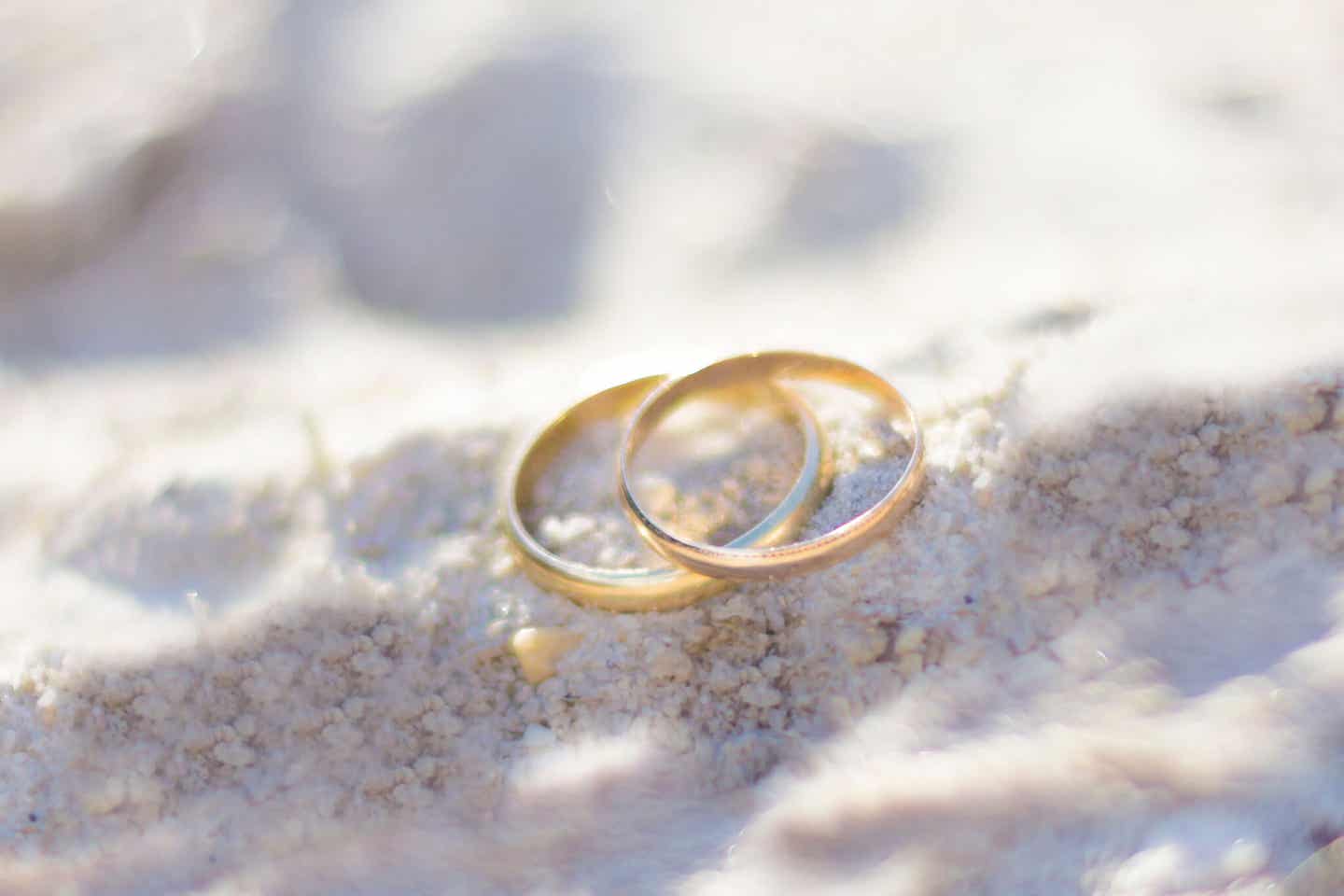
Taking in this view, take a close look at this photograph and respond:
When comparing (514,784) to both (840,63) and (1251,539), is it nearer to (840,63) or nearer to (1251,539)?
(1251,539)

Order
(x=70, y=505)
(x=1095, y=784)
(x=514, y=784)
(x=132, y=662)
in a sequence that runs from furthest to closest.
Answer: (x=70, y=505), (x=132, y=662), (x=514, y=784), (x=1095, y=784)

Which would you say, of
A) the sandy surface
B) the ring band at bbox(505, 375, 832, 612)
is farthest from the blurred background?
the ring band at bbox(505, 375, 832, 612)

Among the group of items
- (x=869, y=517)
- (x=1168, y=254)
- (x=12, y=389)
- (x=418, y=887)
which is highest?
(x=1168, y=254)

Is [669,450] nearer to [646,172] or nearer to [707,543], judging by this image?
[707,543]

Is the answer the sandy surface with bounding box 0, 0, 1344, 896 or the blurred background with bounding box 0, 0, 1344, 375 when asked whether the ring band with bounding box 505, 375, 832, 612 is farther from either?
the blurred background with bounding box 0, 0, 1344, 375

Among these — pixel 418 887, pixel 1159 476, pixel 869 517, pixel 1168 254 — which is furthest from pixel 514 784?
pixel 1168 254
